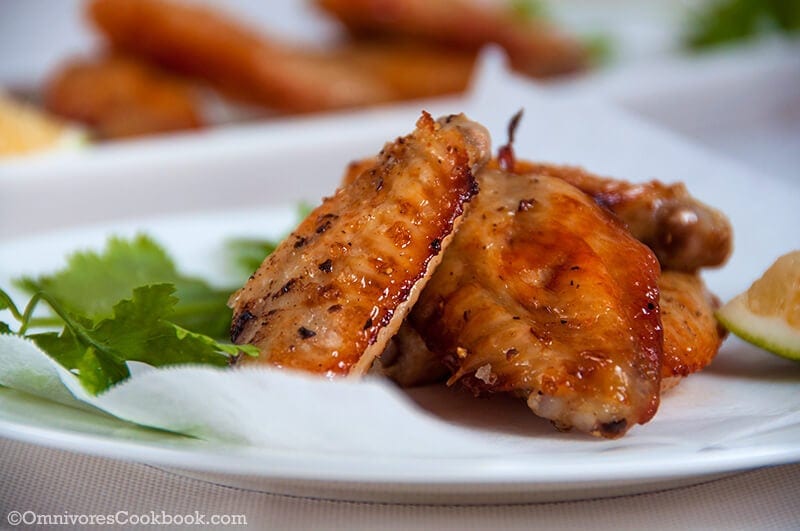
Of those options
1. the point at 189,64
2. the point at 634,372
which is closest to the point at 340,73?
the point at 189,64

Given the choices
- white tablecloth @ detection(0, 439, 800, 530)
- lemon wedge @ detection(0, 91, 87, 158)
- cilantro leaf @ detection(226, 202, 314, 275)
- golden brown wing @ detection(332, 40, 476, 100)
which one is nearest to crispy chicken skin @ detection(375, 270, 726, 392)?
white tablecloth @ detection(0, 439, 800, 530)

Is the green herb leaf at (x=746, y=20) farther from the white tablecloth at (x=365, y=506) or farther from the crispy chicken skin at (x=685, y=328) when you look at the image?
the white tablecloth at (x=365, y=506)

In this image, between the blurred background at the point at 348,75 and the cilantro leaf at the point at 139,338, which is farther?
the blurred background at the point at 348,75

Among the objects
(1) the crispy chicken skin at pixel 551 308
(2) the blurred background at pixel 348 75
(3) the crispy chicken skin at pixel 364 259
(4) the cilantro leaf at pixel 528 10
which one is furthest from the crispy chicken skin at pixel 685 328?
(4) the cilantro leaf at pixel 528 10

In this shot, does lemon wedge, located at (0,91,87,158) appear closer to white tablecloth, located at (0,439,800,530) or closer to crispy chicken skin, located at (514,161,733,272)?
white tablecloth, located at (0,439,800,530)

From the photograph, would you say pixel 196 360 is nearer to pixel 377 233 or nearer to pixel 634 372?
pixel 377 233

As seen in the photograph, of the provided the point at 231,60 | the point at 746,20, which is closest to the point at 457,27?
the point at 231,60
